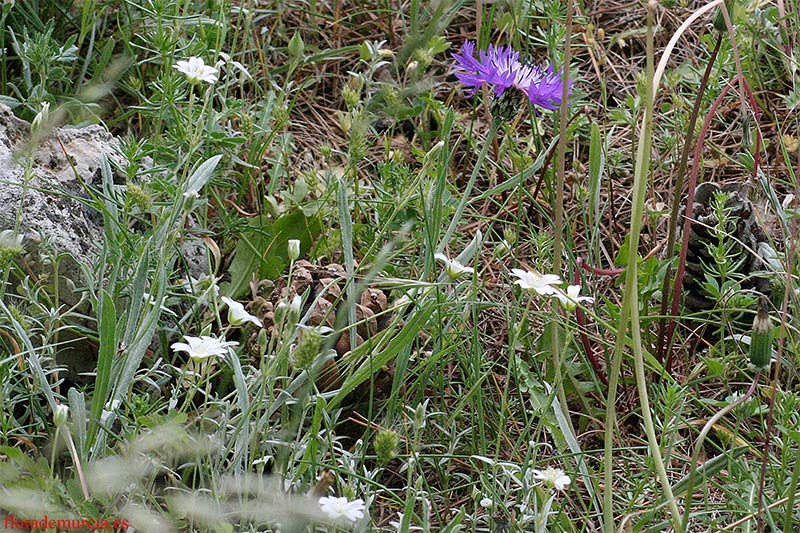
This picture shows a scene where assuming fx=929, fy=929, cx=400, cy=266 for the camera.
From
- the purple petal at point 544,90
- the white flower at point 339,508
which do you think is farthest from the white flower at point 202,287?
the purple petal at point 544,90

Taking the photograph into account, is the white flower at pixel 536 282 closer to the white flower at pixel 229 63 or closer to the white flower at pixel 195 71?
the white flower at pixel 195 71

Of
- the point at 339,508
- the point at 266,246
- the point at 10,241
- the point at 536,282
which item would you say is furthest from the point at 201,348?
the point at 266,246

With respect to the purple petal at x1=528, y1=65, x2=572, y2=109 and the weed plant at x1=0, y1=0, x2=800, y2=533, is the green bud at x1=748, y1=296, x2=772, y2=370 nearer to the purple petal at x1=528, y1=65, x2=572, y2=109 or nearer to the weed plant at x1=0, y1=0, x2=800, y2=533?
the weed plant at x1=0, y1=0, x2=800, y2=533

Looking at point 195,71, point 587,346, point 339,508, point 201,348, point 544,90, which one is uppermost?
point 195,71

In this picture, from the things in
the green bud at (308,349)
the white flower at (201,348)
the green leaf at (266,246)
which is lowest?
the green leaf at (266,246)

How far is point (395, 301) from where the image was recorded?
5.97 feet

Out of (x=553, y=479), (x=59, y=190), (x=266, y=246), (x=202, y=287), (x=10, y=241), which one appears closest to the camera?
(x=553, y=479)

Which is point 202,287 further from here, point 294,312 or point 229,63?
point 229,63

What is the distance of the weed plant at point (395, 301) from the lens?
1358mm

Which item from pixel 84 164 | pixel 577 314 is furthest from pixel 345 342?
pixel 84 164

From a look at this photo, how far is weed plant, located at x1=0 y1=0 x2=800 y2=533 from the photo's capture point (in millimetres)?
1358

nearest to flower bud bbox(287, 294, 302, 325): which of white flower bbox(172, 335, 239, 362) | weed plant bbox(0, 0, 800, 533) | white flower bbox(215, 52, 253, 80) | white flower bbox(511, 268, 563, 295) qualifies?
weed plant bbox(0, 0, 800, 533)

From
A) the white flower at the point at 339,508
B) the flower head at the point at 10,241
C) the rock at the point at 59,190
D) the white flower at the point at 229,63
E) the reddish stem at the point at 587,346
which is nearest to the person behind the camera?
the white flower at the point at 339,508

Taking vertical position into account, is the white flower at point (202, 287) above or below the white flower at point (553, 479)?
Result: above
